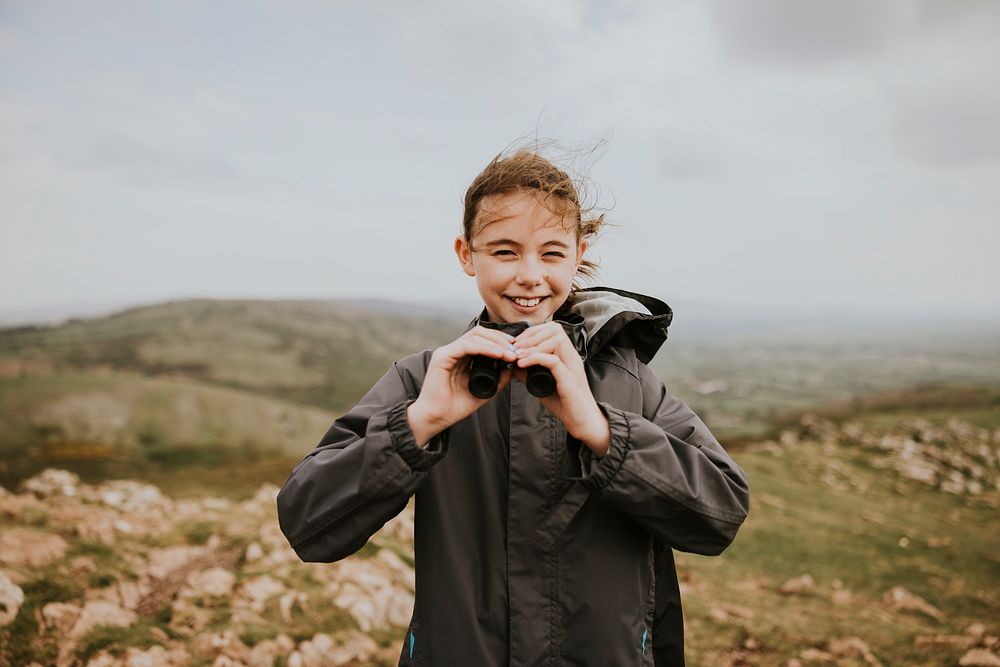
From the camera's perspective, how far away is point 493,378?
2521mm

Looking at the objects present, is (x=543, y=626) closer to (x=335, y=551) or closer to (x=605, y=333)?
(x=335, y=551)

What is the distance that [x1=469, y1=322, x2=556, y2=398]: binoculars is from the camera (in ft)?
8.18

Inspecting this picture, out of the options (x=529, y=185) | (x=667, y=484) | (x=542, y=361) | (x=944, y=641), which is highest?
(x=529, y=185)

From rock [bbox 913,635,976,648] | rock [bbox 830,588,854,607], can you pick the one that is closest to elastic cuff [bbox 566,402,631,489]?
rock [bbox 913,635,976,648]

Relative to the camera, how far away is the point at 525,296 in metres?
3.13

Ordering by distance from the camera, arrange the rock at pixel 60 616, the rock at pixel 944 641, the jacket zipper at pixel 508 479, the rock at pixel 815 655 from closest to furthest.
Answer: the jacket zipper at pixel 508 479 < the rock at pixel 60 616 < the rock at pixel 815 655 < the rock at pixel 944 641

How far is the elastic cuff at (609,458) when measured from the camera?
253cm

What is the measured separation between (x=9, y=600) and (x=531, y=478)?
5.10 metres

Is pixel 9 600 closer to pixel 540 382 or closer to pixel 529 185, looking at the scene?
pixel 540 382

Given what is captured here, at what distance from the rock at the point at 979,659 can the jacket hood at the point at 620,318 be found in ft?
19.7

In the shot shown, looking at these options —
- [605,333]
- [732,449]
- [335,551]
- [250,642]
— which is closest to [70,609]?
[250,642]

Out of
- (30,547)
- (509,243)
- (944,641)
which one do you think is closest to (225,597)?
(30,547)

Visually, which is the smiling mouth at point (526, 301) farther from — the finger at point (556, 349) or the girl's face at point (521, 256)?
the finger at point (556, 349)

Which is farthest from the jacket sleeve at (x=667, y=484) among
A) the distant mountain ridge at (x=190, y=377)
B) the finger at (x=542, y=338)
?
the distant mountain ridge at (x=190, y=377)
